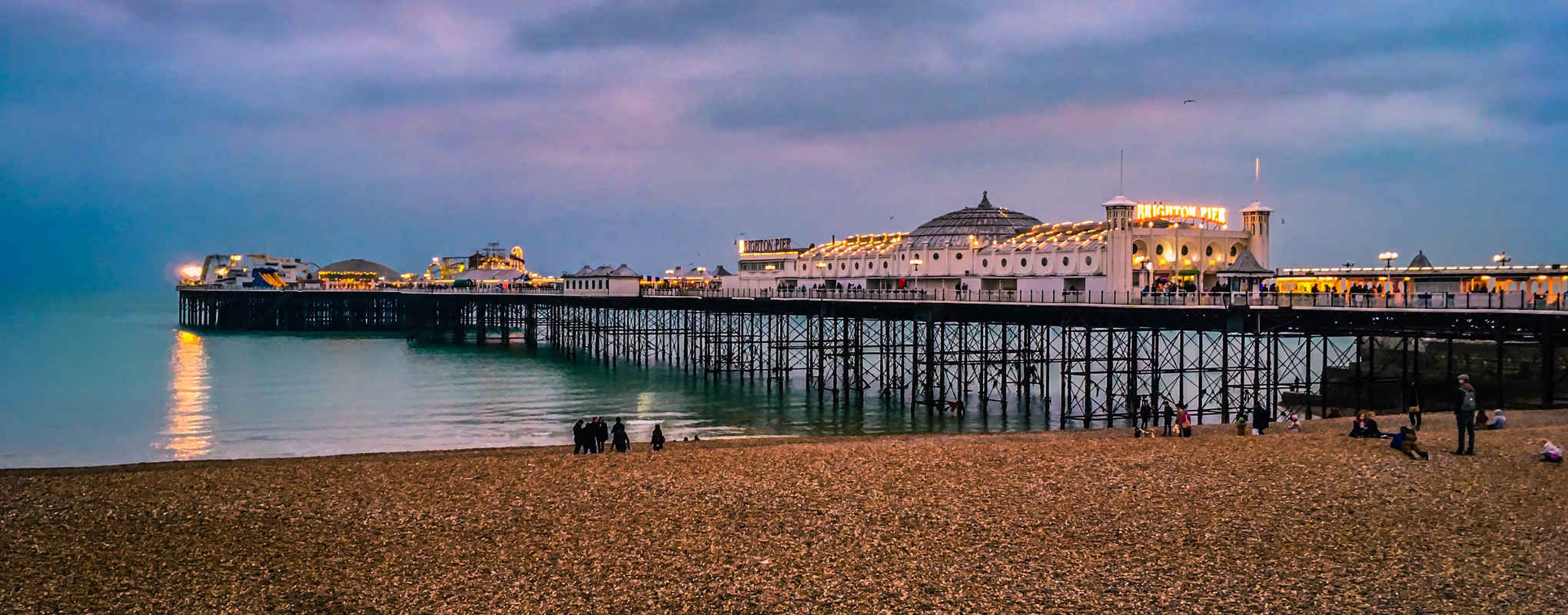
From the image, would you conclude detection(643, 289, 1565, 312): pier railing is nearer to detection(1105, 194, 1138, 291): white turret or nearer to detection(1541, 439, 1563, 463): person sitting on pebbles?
detection(1105, 194, 1138, 291): white turret

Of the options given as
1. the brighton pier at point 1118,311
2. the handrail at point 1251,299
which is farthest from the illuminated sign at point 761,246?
the handrail at point 1251,299

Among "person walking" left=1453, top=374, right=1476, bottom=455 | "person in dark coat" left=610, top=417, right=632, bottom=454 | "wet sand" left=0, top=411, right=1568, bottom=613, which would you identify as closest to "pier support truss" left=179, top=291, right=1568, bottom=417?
"person walking" left=1453, top=374, right=1476, bottom=455

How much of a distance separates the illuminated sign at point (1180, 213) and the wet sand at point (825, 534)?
2867 centimetres

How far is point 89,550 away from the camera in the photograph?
54.0ft

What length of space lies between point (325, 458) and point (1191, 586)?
2116cm

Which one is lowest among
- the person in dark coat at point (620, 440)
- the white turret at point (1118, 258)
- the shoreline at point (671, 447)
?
the shoreline at point (671, 447)

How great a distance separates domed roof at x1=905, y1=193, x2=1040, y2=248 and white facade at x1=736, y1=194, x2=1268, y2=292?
0.09 metres

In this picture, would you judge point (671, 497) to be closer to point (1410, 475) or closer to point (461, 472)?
point (461, 472)

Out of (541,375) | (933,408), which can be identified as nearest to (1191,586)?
(933,408)

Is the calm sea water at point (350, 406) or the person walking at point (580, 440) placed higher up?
the person walking at point (580, 440)

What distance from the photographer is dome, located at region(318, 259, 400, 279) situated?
159375mm

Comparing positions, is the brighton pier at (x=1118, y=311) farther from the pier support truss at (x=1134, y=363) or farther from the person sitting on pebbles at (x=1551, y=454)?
the person sitting on pebbles at (x=1551, y=454)

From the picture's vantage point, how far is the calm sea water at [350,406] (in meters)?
36.9

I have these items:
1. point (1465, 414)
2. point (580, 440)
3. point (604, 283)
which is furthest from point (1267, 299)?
point (604, 283)
